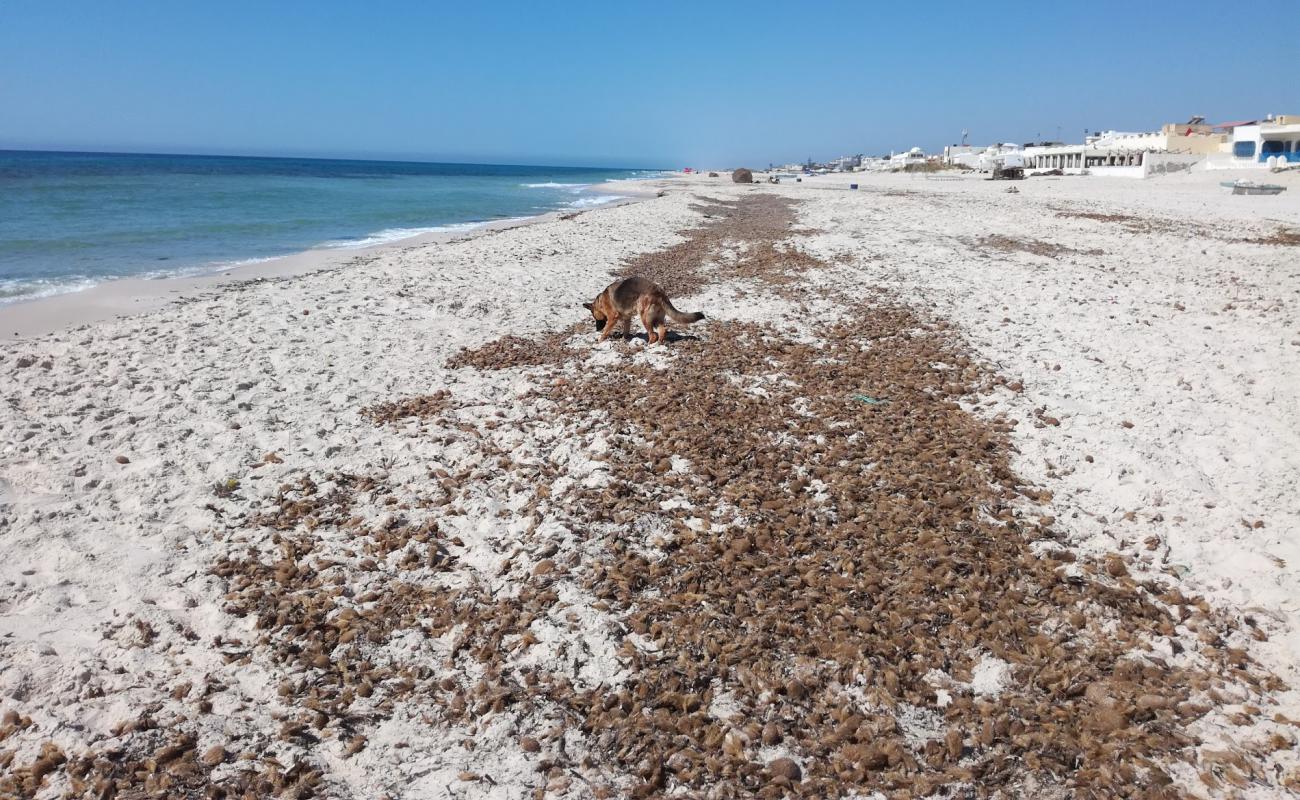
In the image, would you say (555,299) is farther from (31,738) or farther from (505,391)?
(31,738)

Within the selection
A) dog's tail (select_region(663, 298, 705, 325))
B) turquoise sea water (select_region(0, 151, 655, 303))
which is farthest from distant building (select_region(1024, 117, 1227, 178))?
dog's tail (select_region(663, 298, 705, 325))

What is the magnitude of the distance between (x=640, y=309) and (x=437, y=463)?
4046mm

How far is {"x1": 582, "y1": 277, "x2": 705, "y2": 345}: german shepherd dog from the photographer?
912 centimetres

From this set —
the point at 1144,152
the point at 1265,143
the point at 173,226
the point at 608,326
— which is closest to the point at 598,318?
the point at 608,326

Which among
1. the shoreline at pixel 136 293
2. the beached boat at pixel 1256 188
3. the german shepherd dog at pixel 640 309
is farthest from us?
the beached boat at pixel 1256 188

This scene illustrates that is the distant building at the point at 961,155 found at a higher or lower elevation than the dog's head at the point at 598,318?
higher

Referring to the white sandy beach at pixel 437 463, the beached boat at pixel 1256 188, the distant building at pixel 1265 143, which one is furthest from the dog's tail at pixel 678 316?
the distant building at pixel 1265 143

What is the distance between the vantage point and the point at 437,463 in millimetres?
5984

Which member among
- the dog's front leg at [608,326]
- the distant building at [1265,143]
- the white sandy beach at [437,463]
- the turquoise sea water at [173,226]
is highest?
the distant building at [1265,143]

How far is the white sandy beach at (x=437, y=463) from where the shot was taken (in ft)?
10.8

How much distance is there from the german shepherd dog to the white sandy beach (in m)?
0.36

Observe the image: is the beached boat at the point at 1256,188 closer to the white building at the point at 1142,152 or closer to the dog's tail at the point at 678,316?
the white building at the point at 1142,152

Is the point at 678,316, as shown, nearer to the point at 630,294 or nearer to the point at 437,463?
the point at 630,294

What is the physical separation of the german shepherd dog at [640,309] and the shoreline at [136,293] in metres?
8.02
